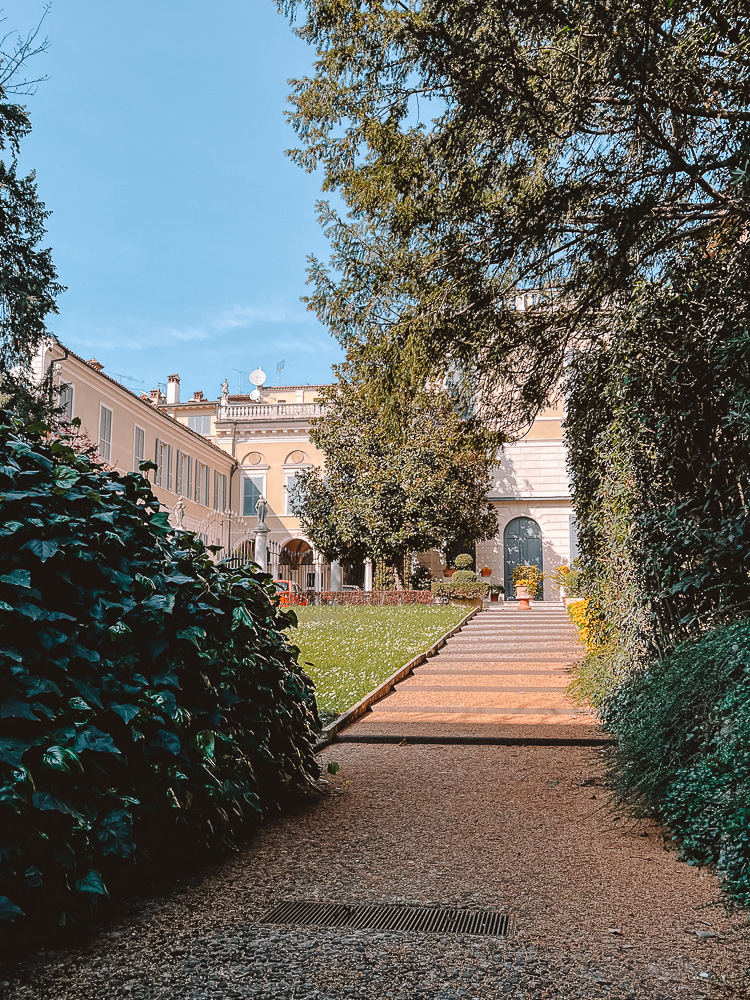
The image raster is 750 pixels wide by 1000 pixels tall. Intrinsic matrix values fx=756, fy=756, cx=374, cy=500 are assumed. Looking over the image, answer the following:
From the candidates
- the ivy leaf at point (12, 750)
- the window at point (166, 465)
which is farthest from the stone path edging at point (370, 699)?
the window at point (166, 465)

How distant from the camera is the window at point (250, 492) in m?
34.5

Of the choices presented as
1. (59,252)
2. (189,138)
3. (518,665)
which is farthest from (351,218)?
(59,252)

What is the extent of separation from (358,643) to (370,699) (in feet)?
13.5

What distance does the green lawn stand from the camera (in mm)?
7812

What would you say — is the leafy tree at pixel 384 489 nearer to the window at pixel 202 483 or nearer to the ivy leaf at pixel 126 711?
the window at pixel 202 483

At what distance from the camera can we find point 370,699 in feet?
24.5

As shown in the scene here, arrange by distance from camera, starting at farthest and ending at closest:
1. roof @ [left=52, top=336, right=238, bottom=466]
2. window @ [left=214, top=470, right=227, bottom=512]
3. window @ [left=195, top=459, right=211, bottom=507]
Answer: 1. window @ [left=214, top=470, right=227, bottom=512]
2. window @ [left=195, top=459, right=211, bottom=507]
3. roof @ [left=52, top=336, right=238, bottom=466]

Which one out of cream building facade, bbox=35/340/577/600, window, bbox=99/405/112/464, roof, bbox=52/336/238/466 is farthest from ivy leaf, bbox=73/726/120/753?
window, bbox=99/405/112/464

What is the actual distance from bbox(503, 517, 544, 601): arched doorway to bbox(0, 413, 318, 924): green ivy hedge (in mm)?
26805

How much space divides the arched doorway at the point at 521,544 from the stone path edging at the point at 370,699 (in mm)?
17961

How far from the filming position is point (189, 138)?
7949mm

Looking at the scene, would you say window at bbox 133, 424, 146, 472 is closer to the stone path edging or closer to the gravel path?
the stone path edging

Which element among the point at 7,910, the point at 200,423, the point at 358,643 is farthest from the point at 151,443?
the point at 7,910

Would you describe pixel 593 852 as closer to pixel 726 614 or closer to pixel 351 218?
pixel 726 614
